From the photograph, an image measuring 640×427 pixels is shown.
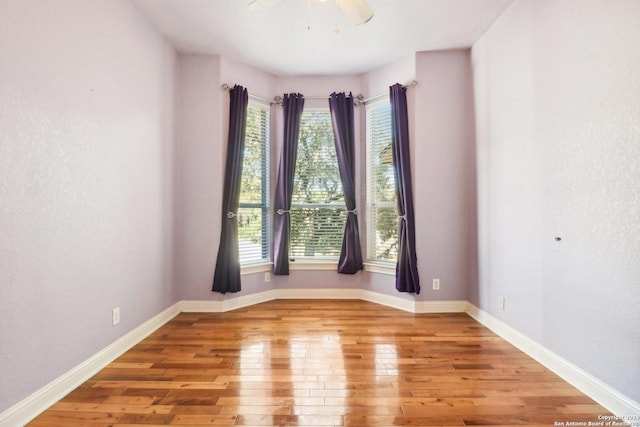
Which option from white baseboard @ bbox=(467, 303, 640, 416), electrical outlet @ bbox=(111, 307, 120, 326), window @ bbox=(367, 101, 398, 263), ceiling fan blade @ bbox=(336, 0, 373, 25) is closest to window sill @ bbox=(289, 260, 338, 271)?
window @ bbox=(367, 101, 398, 263)

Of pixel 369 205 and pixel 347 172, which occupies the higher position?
pixel 347 172

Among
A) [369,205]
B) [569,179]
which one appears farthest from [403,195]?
[569,179]

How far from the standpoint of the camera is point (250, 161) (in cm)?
399

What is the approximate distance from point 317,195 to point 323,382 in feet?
8.09

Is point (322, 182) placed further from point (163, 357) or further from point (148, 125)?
point (163, 357)

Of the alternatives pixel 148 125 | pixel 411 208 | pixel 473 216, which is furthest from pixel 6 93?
pixel 473 216

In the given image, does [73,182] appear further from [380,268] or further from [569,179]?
[569,179]

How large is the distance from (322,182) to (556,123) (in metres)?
2.53

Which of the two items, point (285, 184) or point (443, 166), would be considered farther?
point (285, 184)

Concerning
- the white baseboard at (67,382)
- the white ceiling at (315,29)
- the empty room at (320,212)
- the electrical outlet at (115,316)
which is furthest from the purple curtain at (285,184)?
the electrical outlet at (115,316)

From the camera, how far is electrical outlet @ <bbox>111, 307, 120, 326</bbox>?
8.24 ft

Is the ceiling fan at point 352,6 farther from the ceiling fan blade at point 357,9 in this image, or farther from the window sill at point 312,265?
Result: the window sill at point 312,265

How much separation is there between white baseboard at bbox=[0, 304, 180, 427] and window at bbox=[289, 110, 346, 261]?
1967mm

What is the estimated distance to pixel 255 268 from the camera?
4.01 meters
